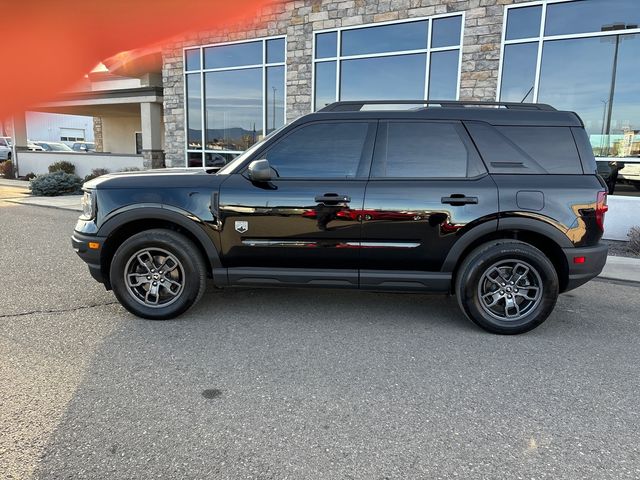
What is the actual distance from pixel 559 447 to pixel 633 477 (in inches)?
13.6

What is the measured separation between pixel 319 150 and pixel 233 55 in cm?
989

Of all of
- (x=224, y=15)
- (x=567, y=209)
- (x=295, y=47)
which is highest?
(x=295, y=47)

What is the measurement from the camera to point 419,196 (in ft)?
13.4

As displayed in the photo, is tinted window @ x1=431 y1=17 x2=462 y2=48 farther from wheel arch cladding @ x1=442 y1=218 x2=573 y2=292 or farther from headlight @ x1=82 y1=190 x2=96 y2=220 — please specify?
headlight @ x1=82 y1=190 x2=96 y2=220

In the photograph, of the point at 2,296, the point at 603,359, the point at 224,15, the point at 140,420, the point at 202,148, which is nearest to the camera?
the point at 224,15

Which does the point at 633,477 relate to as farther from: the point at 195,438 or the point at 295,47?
the point at 295,47

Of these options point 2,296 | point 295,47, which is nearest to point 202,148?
point 295,47

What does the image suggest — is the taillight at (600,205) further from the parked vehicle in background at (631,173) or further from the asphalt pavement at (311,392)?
the parked vehicle in background at (631,173)

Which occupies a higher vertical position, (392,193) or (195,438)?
(392,193)

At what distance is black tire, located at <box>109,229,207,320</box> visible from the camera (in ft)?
14.0

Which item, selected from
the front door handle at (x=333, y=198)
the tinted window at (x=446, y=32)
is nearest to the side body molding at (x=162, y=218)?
the front door handle at (x=333, y=198)

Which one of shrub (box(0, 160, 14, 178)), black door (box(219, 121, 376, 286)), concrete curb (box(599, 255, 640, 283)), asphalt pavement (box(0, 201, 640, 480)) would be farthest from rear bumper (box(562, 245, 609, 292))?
shrub (box(0, 160, 14, 178))

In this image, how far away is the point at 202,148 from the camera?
44.8 ft
